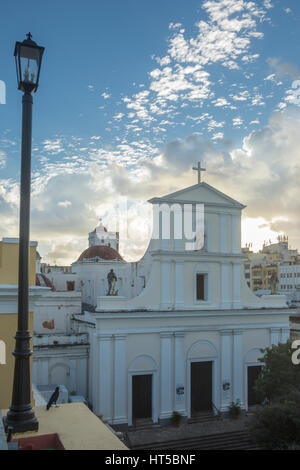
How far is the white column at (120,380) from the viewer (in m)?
22.4

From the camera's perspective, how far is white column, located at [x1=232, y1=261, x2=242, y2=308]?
25.5 m

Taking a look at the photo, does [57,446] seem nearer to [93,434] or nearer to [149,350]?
[93,434]

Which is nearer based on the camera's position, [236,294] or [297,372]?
[297,372]

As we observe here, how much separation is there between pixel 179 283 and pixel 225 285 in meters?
2.94

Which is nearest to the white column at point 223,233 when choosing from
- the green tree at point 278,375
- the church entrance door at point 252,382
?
the church entrance door at point 252,382

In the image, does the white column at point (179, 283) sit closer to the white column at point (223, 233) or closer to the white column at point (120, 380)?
the white column at point (223, 233)

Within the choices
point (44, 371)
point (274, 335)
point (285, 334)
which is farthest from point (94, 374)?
point (285, 334)

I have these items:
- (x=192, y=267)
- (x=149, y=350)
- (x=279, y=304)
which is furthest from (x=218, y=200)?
(x=149, y=350)

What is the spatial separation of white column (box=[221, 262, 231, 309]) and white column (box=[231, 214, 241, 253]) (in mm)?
1146

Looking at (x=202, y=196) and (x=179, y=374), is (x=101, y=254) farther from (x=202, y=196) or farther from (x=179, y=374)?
(x=179, y=374)

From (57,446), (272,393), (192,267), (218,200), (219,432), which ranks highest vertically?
(218,200)

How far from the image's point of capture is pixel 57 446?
6285mm
